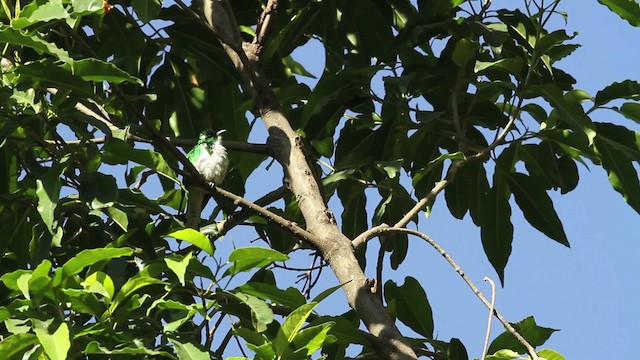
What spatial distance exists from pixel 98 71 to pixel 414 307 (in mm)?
1257

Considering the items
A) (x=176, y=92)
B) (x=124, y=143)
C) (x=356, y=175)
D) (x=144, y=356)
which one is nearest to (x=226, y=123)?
(x=176, y=92)

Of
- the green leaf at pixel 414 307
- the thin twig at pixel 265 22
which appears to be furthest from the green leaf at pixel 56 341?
the thin twig at pixel 265 22

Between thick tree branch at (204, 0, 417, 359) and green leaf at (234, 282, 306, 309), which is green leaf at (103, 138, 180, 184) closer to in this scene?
thick tree branch at (204, 0, 417, 359)

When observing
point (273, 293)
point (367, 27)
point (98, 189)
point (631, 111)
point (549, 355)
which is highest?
point (367, 27)

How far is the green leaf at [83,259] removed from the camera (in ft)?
9.54

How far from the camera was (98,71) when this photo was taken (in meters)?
3.34

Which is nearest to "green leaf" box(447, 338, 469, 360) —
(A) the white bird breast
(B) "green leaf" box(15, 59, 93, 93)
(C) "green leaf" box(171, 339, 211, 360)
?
(C) "green leaf" box(171, 339, 211, 360)

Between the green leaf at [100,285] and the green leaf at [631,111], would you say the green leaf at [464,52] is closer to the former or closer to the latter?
the green leaf at [631,111]

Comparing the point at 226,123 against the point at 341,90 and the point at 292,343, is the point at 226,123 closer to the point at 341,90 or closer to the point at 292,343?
the point at 341,90

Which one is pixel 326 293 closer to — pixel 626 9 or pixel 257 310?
pixel 257 310

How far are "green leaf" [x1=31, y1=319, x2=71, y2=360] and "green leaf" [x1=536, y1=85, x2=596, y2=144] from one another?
1736mm

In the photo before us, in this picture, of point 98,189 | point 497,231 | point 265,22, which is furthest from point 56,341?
point 497,231

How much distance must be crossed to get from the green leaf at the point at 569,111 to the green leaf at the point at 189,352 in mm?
1428

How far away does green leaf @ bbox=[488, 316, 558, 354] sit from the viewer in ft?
10.6
